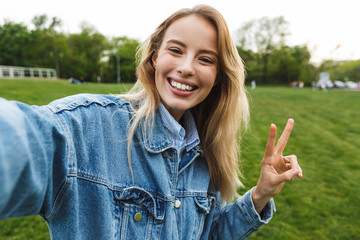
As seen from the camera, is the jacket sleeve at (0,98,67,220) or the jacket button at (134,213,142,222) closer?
the jacket sleeve at (0,98,67,220)

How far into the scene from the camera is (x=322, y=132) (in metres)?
9.07

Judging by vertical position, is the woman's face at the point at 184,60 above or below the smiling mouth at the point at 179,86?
above

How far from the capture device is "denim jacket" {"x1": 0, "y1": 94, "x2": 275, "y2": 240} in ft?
2.34

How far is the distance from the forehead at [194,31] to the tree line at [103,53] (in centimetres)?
4769

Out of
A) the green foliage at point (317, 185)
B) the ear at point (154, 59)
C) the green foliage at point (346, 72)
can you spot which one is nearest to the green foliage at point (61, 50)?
the green foliage at point (317, 185)

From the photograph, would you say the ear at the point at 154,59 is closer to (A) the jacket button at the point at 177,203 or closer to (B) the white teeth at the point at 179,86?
(B) the white teeth at the point at 179,86

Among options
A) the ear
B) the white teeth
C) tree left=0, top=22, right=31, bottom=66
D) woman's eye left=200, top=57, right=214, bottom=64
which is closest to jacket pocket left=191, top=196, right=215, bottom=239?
the white teeth

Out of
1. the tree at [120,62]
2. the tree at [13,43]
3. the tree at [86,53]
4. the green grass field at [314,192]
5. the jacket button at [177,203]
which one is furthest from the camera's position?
the tree at [86,53]

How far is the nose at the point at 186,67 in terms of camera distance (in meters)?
1.64

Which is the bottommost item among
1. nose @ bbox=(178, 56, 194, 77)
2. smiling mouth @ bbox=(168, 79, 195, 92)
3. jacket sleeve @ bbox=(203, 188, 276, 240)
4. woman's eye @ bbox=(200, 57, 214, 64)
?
jacket sleeve @ bbox=(203, 188, 276, 240)

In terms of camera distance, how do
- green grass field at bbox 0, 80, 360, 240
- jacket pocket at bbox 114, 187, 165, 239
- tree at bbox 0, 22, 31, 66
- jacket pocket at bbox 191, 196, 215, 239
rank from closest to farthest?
jacket pocket at bbox 114, 187, 165, 239 → jacket pocket at bbox 191, 196, 215, 239 → green grass field at bbox 0, 80, 360, 240 → tree at bbox 0, 22, 31, 66

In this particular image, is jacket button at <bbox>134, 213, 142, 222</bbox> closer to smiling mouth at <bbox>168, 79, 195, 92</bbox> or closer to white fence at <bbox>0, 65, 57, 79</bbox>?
smiling mouth at <bbox>168, 79, 195, 92</bbox>

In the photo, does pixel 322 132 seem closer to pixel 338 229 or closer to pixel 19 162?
pixel 338 229

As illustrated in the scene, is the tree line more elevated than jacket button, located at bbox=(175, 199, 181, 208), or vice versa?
the tree line
